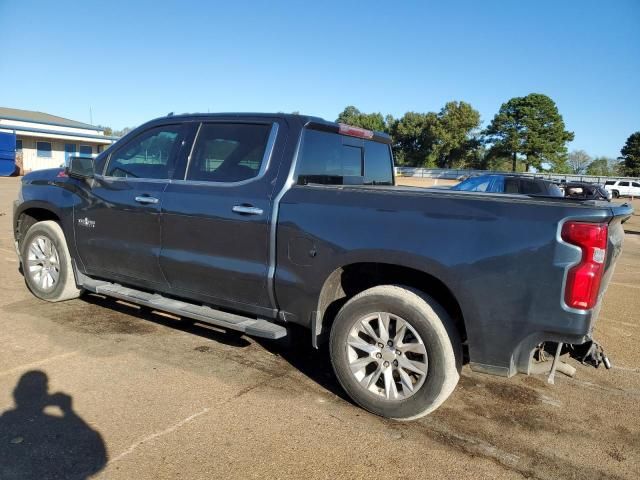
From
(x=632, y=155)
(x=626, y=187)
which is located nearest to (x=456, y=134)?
(x=632, y=155)

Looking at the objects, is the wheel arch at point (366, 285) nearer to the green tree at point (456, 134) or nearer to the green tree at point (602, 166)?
the green tree at point (456, 134)

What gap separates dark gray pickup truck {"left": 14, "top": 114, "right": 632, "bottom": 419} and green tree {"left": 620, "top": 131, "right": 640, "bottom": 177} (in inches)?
2969

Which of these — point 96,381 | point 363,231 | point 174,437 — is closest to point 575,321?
point 363,231

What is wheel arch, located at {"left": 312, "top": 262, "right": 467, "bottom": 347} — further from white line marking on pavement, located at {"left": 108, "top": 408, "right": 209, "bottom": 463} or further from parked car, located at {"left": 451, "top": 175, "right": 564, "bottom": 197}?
parked car, located at {"left": 451, "top": 175, "right": 564, "bottom": 197}

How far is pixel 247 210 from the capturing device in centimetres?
377

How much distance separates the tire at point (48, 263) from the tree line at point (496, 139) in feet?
230

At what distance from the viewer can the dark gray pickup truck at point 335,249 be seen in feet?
9.45

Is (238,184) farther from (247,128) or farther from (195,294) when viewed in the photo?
(195,294)

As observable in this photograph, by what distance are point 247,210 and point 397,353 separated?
146 cm

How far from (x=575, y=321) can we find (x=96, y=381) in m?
3.15

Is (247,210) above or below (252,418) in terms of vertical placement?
above

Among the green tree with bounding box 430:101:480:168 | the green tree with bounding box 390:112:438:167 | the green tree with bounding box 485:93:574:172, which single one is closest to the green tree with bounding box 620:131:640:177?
the green tree with bounding box 485:93:574:172

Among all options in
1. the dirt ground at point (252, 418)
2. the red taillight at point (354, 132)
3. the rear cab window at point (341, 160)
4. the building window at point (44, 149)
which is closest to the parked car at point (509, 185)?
the rear cab window at point (341, 160)

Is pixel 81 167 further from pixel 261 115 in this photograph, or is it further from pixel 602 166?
pixel 602 166
